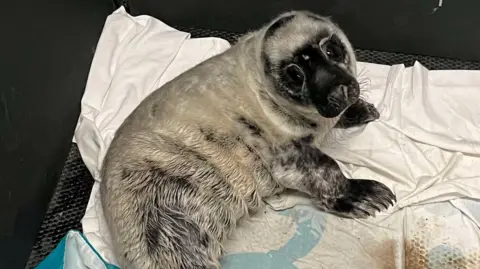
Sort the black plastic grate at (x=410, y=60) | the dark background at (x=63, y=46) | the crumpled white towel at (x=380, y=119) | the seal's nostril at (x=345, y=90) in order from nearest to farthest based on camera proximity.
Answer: the seal's nostril at (x=345, y=90), the dark background at (x=63, y=46), the crumpled white towel at (x=380, y=119), the black plastic grate at (x=410, y=60)

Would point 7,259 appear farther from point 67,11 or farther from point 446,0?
point 446,0

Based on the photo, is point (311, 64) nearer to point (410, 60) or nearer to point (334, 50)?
point (334, 50)

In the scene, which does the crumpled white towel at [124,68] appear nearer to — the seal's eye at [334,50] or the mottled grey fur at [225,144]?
the mottled grey fur at [225,144]

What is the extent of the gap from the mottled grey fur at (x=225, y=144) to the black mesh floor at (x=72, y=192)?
31 cm

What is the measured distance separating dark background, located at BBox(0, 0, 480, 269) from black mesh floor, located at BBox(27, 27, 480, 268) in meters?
0.03

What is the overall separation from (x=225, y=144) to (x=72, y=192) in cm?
65

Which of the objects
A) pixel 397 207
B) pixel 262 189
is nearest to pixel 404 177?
pixel 397 207

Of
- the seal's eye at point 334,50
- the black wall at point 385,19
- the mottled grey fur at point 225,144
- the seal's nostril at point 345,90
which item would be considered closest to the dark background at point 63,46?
the black wall at point 385,19

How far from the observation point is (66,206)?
91.0 inches

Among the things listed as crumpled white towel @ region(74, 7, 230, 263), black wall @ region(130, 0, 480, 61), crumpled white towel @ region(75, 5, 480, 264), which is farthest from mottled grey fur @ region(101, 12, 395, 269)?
black wall @ region(130, 0, 480, 61)

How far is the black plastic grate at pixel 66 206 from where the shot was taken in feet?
7.30

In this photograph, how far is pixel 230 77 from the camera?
203 centimetres

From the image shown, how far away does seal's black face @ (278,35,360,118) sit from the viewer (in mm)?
1826

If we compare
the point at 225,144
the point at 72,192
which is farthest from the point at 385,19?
the point at 72,192
